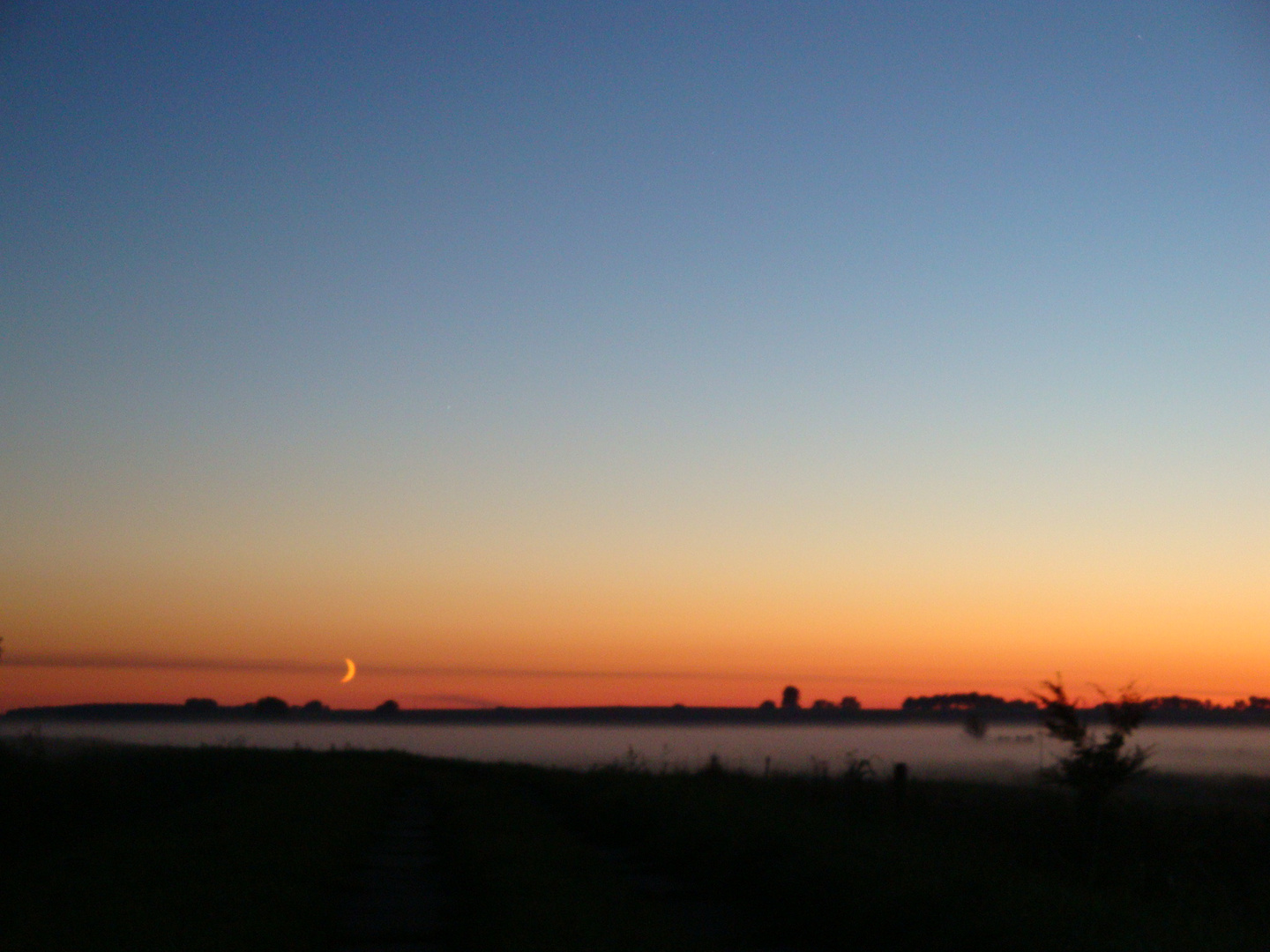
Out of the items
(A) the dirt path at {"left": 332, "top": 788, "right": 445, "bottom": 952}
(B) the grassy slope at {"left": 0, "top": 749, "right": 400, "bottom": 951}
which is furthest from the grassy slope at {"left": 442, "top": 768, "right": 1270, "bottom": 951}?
(B) the grassy slope at {"left": 0, "top": 749, "right": 400, "bottom": 951}

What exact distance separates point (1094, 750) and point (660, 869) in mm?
12735

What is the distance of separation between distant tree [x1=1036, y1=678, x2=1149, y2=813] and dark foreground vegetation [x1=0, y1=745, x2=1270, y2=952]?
1.97 ft

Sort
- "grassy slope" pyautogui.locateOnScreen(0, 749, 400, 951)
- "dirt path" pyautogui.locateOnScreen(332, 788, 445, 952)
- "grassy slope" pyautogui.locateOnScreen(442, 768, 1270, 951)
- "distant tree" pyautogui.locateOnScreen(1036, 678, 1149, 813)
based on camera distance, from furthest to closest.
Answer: "distant tree" pyautogui.locateOnScreen(1036, 678, 1149, 813)
"dirt path" pyautogui.locateOnScreen(332, 788, 445, 952)
"grassy slope" pyautogui.locateOnScreen(0, 749, 400, 951)
"grassy slope" pyautogui.locateOnScreen(442, 768, 1270, 951)

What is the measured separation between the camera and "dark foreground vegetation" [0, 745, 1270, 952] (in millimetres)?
10164

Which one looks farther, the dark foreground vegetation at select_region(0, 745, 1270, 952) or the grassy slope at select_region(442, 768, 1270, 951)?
the dark foreground vegetation at select_region(0, 745, 1270, 952)

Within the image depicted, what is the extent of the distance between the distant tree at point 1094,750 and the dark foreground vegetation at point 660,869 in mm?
601

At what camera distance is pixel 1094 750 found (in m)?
24.0

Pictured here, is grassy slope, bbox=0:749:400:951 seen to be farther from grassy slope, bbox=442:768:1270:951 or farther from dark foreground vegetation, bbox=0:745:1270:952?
grassy slope, bbox=442:768:1270:951

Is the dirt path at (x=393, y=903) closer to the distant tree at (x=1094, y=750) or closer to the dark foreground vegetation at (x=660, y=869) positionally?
the dark foreground vegetation at (x=660, y=869)

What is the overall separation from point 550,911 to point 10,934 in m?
5.02

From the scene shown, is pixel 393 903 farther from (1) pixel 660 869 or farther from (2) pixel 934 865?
(2) pixel 934 865

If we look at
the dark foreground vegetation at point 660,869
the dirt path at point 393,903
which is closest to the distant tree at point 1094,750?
the dark foreground vegetation at point 660,869

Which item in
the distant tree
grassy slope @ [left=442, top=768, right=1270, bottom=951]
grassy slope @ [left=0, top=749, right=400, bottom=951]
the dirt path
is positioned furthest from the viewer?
the distant tree

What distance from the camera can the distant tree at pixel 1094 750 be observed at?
2353 centimetres
